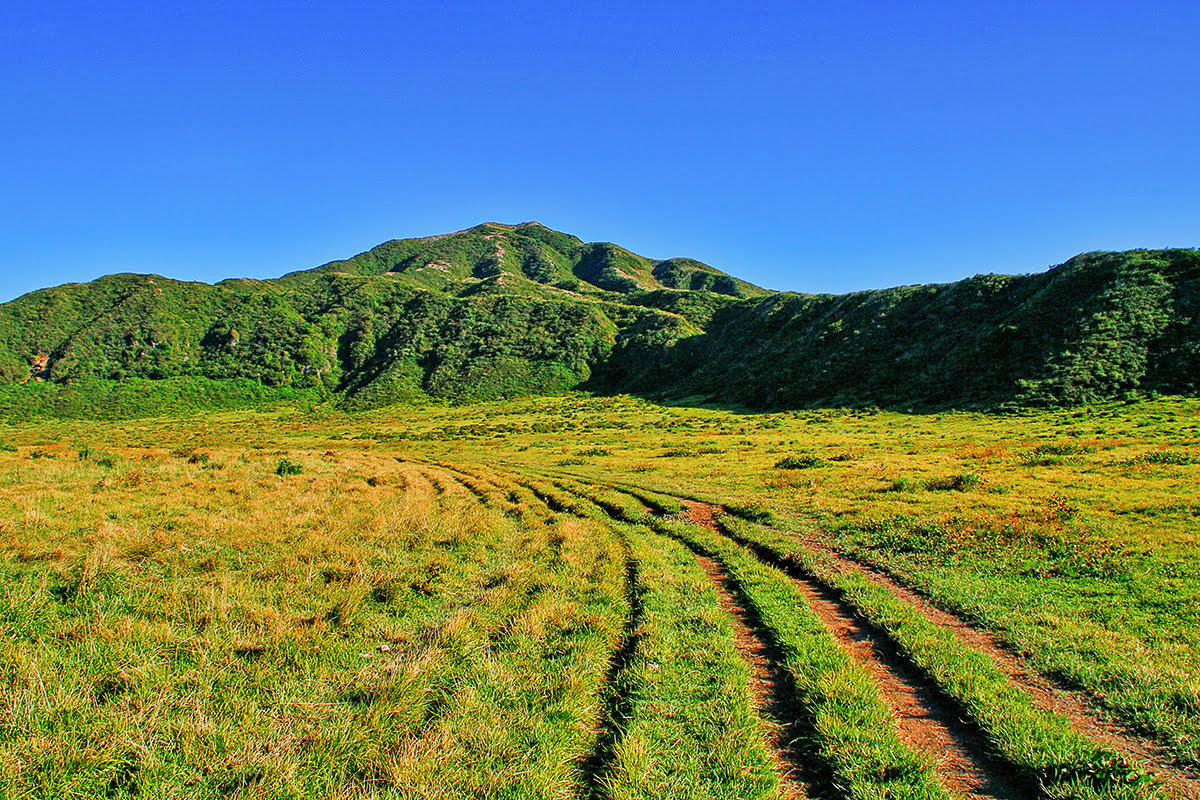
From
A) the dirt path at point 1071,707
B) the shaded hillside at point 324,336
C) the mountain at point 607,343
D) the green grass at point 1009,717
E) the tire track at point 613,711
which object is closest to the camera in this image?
the green grass at point 1009,717

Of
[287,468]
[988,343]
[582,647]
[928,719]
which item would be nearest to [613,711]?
[582,647]

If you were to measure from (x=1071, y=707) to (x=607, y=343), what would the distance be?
154503 millimetres

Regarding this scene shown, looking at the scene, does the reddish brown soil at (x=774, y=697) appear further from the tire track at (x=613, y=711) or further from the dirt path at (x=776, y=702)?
the tire track at (x=613, y=711)

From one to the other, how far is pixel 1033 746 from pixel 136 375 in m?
184

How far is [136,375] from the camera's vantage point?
439 feet

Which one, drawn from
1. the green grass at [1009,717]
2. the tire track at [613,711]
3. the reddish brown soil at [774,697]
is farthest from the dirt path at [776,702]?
the green grass at [1009,717]

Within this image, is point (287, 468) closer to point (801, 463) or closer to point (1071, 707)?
point (1071, 707)

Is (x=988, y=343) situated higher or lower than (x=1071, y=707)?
higher

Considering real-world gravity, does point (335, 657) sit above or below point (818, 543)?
above

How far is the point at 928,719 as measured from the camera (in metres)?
5.41

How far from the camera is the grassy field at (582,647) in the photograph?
4301mm

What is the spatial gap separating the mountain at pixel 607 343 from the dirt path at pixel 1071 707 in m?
67.8

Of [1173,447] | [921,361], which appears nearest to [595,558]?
[1173,447]

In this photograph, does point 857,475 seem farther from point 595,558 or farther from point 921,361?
point 921,361
